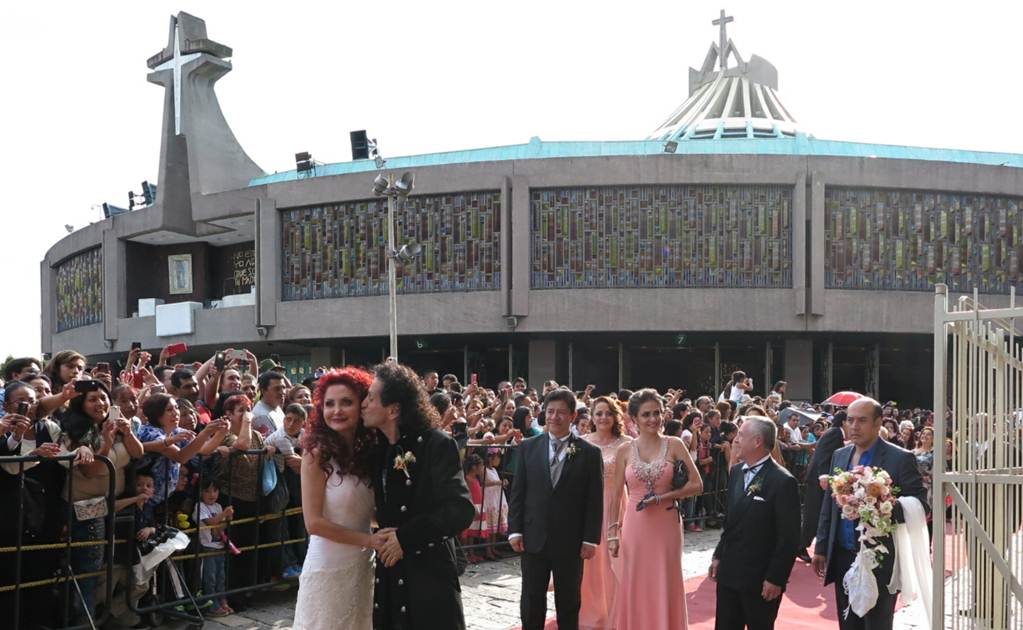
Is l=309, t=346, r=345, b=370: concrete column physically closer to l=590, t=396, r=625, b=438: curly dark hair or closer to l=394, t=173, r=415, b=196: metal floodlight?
l=394, t=173, r=415, b=196: metal floodlight

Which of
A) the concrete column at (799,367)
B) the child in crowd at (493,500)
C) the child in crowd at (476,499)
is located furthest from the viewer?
the concrete column at (799,367)

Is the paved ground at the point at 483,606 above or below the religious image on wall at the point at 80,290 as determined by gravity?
below

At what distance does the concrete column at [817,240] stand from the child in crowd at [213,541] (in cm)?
2567

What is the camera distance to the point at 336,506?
168 inches

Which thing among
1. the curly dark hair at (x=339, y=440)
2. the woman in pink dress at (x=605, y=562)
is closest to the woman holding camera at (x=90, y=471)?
the curly dark hair at (x=339, y=440)

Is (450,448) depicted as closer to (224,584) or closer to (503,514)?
(224,584)

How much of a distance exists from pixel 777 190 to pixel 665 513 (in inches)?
1010

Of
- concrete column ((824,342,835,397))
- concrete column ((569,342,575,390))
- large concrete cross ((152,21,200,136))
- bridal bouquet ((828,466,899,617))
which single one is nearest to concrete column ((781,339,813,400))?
concrete column ((824,342,835,397))

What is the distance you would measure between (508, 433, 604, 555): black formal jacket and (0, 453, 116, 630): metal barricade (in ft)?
9.44

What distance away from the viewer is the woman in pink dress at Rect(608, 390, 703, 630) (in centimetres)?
688

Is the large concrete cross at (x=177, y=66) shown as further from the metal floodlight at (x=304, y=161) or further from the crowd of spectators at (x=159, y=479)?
the crowd of spectators at (x=159, y=479)

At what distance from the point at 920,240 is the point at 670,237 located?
8476 millimetres

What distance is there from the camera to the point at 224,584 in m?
7.77

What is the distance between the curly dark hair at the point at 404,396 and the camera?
4270mm
